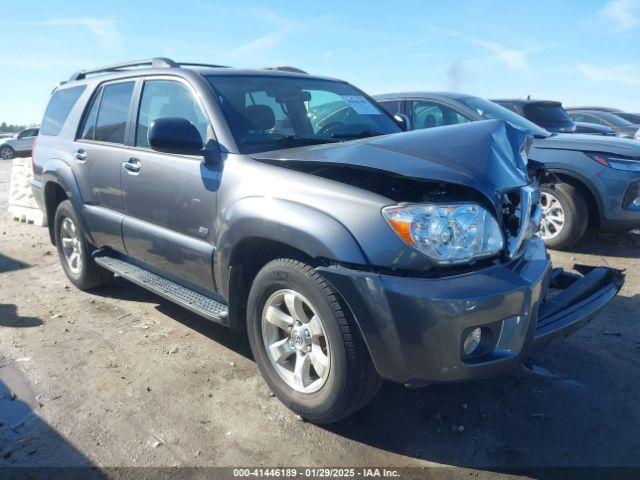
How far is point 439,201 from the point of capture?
8.02 ft

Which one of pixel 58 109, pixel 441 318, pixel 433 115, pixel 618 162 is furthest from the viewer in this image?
pixel 433 115

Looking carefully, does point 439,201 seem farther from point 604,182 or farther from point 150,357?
point 604,182

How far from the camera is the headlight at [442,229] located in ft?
7.67

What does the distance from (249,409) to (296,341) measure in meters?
0.54

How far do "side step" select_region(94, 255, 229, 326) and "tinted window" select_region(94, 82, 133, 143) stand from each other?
981 millimetres

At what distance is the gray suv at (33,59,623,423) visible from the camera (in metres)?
2.34

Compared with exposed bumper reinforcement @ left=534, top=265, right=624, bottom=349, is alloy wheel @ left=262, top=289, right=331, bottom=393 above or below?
below

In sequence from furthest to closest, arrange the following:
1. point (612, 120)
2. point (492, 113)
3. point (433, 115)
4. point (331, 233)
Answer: point (612, 120)
point (433, 115)
point (492, 113)
point (331, 233)

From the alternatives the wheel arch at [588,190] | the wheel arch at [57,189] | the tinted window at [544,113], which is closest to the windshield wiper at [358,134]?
the wheel arch at [57,189]

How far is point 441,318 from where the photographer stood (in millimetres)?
2242

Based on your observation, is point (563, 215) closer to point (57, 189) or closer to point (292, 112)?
point (292, 112)

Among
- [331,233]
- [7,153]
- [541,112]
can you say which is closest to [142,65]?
[331,233]

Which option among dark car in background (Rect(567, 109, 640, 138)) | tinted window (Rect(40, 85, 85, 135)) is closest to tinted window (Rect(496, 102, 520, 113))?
tinted window (Rect(40, 85, 85, 135))

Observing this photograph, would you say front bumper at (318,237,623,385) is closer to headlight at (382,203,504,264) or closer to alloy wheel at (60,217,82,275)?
headlight at (382,203,504,264)
